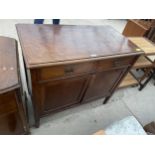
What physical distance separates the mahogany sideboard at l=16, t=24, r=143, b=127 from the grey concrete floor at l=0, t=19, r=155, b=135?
223 mm

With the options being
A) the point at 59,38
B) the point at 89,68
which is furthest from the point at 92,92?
the point at 59,38

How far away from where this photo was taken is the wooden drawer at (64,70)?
855 mm

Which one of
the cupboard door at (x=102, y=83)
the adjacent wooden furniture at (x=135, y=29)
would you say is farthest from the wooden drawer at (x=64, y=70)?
the adjacent wooden furniture at (x=135, y=29)

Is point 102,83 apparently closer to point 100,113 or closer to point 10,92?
point 100,113

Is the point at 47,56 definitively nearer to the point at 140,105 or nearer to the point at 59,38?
the point at 59,38

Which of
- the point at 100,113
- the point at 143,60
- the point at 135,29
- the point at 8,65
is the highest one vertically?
the point at 8,65

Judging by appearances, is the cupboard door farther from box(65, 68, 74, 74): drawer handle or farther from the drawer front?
box(65, 68, 74, 74): drawer handle

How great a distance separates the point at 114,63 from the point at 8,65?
28.7 inches

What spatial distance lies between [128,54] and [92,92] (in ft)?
1.51

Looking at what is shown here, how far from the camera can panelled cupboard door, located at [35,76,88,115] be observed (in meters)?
0.98

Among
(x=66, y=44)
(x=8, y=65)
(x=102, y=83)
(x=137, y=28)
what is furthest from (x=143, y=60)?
(x=8, y=65)

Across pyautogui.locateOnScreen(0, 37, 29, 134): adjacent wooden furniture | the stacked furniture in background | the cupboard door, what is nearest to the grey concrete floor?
the cupboard door

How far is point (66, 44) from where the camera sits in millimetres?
990
